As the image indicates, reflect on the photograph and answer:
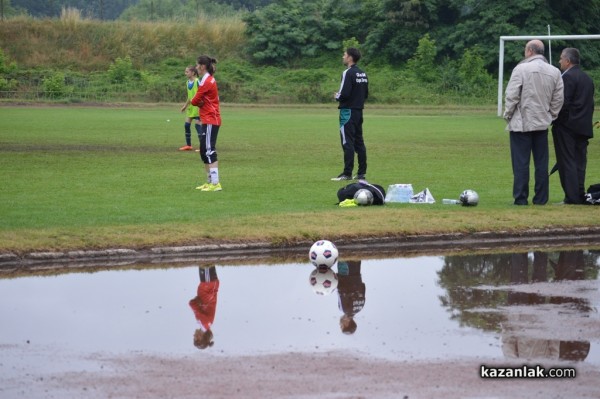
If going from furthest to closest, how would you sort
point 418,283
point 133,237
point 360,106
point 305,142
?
point 305,142 → point 360,106 → point 133,237 → point 418,283

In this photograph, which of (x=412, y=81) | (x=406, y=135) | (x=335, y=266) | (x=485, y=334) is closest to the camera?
(x=485, y=334)

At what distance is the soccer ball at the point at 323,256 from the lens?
1191 centimetres

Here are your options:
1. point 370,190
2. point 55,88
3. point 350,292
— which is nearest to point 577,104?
point 370,190

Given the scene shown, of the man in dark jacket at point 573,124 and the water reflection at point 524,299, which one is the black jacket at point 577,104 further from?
the water reflection at point 524,299

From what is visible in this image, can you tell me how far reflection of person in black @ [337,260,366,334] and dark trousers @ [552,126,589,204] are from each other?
534 cm

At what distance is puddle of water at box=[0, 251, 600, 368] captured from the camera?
851 centimetres

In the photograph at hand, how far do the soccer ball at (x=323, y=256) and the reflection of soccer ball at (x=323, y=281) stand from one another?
0.09m

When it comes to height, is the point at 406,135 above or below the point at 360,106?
below

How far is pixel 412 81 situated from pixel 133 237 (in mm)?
52862

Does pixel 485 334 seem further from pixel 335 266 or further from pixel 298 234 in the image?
pixel 298 234

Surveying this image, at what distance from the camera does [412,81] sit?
64.7 metres

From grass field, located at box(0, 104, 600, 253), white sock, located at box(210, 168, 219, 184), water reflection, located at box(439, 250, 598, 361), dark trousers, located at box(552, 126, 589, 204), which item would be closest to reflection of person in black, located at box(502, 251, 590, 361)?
water reflection, located at box(439, 250, 598, 361)

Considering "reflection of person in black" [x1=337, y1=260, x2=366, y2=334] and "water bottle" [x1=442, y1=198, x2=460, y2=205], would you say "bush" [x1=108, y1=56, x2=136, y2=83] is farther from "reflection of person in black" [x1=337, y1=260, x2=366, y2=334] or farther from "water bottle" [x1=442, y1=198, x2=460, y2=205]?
"reflection of person in black" [x1=337, y1=260, x2=366, y2=334]

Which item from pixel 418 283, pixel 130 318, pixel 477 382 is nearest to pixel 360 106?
pixel 418 283
